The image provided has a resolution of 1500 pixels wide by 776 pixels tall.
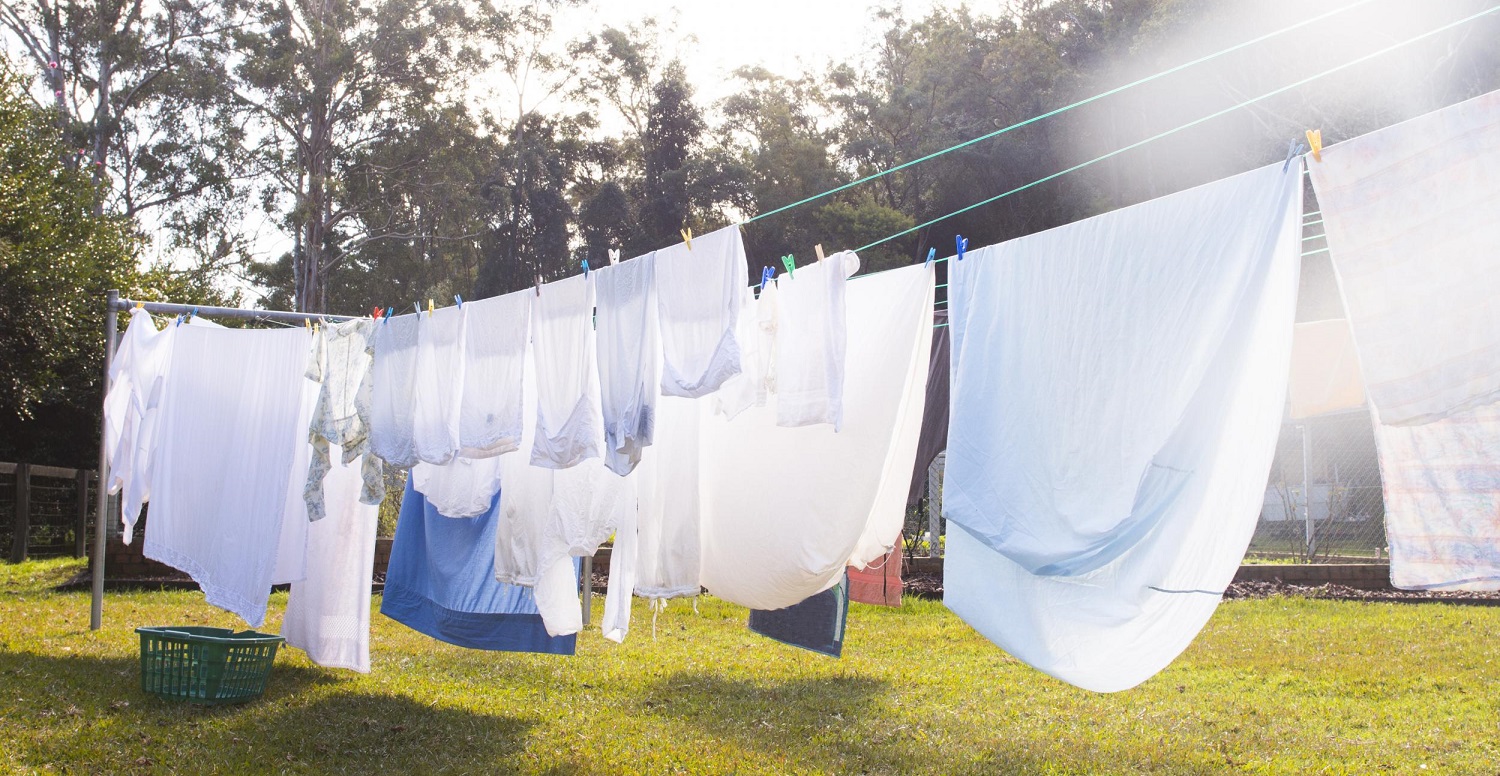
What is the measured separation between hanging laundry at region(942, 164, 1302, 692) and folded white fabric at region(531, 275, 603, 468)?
1375 millimetres

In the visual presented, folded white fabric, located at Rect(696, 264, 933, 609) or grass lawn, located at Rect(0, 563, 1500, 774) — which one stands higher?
folded white fabric, located at Rect(696, 264, 933, 609)

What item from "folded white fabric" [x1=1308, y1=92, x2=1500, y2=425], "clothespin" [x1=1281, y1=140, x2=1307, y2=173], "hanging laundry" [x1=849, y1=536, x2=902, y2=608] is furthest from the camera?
"hanging laundry" [x1=849, y1=536, x2=902, y2=608]

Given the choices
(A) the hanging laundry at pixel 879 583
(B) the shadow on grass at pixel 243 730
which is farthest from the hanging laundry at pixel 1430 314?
(B) the shadow on grass at pixel 243 730

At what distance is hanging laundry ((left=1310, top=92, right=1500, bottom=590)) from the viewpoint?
2344 millimetres

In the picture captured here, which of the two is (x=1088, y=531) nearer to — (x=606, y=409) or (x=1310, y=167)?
(x=1310, y=167)

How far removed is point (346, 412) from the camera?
16.3 ft

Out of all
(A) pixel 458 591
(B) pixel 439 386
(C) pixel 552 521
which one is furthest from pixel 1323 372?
(A) pixel 458 591

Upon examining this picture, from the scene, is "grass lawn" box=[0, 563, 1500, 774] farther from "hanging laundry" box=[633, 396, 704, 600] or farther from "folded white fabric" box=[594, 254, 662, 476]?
"folded white fabric" box=[594, 254, 662, 476]

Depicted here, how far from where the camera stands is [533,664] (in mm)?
6559

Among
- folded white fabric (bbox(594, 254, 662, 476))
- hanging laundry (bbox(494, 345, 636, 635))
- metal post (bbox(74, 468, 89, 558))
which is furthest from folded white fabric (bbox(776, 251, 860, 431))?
metal post (bbox(74, 468, 89, 558))

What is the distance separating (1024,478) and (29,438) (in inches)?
620

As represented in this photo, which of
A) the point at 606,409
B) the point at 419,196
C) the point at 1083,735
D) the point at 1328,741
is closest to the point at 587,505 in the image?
the point at 606,409

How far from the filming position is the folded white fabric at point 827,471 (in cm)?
350

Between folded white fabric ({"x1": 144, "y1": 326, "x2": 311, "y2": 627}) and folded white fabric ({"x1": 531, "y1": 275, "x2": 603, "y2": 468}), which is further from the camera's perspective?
folded white fabric ({"x1": 144, "y1": 326, "x2": 311, "y2": 627})
